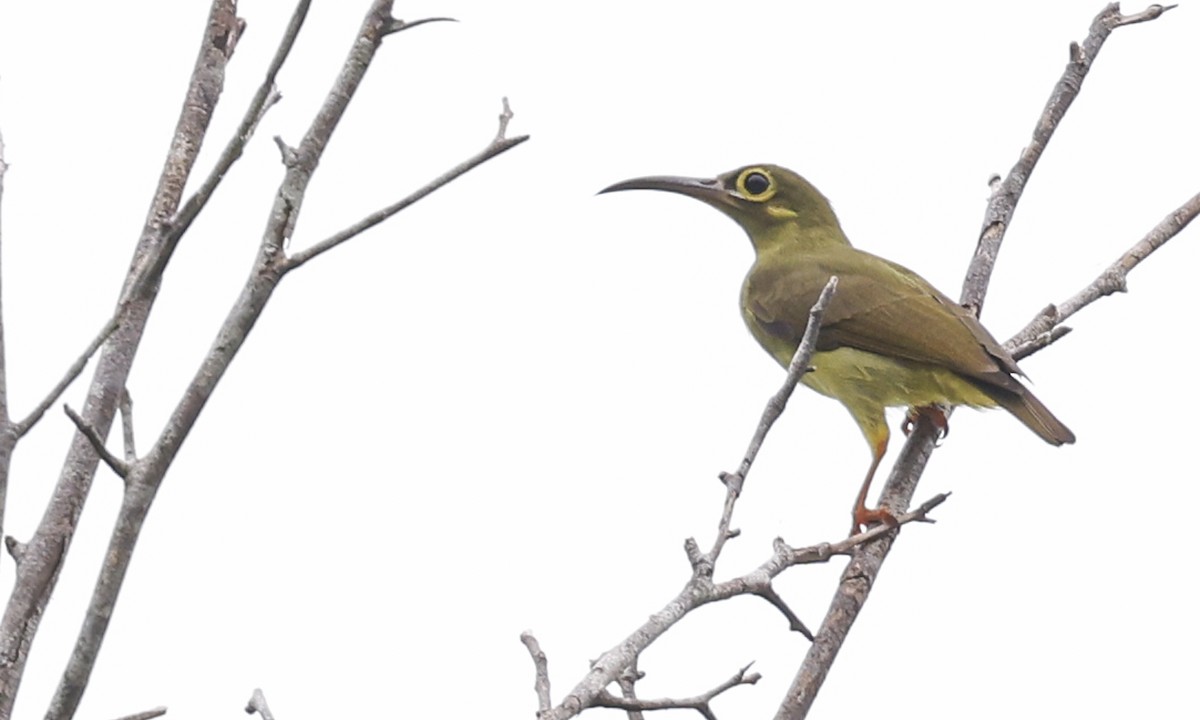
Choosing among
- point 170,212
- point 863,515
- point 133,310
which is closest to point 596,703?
point 133,310

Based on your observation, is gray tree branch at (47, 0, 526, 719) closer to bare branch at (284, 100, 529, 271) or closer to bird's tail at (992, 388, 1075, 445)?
bare branch at (284, 100, 529, 271)

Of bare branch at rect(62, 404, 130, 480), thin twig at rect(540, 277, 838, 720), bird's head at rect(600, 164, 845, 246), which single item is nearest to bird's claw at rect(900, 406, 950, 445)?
bird's head at rect(600, 164, 845, 246)

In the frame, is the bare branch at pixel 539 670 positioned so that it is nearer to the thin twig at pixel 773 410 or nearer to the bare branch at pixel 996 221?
the thin twig at pixel 773 410

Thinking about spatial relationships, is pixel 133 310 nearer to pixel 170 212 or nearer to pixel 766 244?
pixel 170 212

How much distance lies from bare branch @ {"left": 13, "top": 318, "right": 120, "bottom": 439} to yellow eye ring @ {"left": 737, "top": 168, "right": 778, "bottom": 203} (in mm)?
6060

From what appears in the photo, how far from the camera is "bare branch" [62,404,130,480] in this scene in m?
3.01

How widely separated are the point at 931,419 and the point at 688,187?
2235 mm

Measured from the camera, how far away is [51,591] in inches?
127

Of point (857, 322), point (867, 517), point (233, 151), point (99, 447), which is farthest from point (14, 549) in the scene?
point (857, 322)

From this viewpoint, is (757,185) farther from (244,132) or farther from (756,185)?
(244,132)

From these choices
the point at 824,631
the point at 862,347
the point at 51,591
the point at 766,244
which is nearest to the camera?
the point at 51,591

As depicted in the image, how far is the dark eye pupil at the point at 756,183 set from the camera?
8.80 metres

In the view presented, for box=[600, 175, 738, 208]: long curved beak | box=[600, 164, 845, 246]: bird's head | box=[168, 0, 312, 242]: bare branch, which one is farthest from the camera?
box=[600, 164, 845, 246]: bird's head

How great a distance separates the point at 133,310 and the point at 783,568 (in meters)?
1.61
